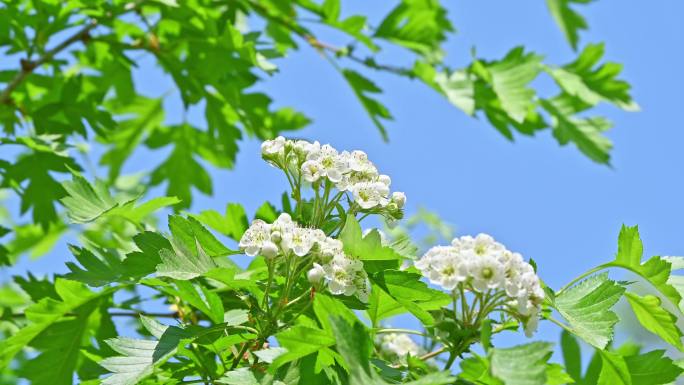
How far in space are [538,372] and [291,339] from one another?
0.37 m

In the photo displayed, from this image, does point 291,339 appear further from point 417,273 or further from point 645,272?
point 645,272

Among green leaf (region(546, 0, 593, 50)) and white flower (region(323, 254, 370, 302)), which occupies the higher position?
green leaf (region(546, 0, 593, 50))

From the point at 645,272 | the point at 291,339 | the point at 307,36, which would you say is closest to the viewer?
the point at 291,339

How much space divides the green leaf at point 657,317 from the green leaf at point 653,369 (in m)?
0.04

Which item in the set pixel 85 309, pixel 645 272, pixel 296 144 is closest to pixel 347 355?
pixel 296 144

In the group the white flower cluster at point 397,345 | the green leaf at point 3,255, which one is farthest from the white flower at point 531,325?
the green leaf at point 3,255

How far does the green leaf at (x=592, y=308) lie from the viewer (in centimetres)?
144

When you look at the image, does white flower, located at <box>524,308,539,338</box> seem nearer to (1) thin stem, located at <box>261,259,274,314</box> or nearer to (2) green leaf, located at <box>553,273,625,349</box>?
(2) green leaf, located at <box>553,273,625,349</box>

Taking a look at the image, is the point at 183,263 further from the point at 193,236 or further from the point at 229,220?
the point at 229,220

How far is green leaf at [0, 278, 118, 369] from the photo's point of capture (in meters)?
1.83

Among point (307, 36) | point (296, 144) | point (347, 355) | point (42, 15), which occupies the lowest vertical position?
point (347, 355)

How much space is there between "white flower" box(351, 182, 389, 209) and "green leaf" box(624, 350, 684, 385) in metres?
0.55

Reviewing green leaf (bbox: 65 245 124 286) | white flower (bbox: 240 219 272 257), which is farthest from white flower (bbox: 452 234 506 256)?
green leaf (bbox: 65 245 124 286)

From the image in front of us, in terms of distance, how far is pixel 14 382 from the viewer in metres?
2.67
